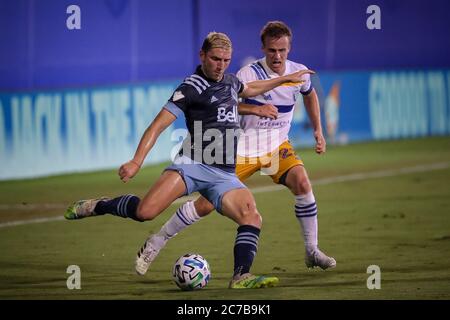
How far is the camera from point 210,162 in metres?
9.95

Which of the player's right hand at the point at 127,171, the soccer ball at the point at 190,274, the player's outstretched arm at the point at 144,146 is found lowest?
the soccer ball at the point at 190,274

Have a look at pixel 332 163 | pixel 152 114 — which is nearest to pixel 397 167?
pixel 332 163

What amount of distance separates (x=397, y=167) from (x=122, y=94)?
15.5 feet

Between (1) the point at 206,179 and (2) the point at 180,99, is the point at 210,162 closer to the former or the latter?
(1) the point at 206,179

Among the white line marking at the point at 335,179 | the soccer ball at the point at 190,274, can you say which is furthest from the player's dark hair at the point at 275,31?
the white line marking at the point at 335,179

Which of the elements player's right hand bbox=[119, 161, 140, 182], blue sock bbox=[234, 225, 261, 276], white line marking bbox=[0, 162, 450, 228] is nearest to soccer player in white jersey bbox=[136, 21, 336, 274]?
blue sock bbox=[234, 225, 261, 276]

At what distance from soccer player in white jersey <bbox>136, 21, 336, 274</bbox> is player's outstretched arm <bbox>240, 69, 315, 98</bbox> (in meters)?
0.15

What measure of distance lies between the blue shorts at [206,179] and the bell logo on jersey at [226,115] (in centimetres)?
41

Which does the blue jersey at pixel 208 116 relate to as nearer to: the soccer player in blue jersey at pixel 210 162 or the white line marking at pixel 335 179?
the soccer player in blue jersey at pixel 210 162

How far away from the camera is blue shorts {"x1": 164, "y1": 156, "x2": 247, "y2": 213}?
32.3 ft

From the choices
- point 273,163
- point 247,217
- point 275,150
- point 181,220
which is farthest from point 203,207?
point 247,217

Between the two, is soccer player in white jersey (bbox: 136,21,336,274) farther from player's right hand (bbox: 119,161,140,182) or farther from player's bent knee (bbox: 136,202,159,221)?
player's right hand (bbox: 119,161,140,182)

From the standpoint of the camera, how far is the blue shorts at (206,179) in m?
9.85

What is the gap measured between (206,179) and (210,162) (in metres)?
0.15
